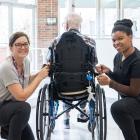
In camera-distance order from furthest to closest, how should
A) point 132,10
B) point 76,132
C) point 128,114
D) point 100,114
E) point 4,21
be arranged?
point 4,21, point 132,10, point 76,132, point 100,114, point 128,114

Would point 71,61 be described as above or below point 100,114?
above

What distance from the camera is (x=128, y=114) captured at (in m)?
2.50

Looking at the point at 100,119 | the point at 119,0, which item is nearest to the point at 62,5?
the point at 119,0

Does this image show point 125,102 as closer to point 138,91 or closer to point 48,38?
point 138,91

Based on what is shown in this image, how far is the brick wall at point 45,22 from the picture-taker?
739cm

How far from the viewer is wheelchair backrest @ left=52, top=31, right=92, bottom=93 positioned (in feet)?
9.67

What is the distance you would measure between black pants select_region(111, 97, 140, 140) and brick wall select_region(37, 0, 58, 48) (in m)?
5.00

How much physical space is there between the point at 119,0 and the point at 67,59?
461cm

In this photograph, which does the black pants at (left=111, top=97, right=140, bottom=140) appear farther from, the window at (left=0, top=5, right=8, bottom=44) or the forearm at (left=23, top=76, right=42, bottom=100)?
the window at (left=0, top=5, right=8, bottom=44)

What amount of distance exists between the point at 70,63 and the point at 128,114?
29.2 inches

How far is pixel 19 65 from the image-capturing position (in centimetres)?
267

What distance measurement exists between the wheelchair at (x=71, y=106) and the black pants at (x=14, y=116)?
0.21 m

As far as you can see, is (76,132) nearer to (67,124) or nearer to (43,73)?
(67,124)

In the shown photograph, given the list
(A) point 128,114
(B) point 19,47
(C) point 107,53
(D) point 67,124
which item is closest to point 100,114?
(A) point 128,114
